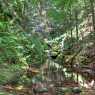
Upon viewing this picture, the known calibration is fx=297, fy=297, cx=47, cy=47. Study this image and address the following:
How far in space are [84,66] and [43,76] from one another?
3.16 ft

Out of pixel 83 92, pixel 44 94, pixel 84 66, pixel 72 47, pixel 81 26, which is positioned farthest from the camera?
pixel 81 26

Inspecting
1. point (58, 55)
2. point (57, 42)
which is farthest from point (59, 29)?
point (58, 55)

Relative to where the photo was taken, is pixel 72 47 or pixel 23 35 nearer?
pixel 23 35

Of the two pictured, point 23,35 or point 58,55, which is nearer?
point 23,35

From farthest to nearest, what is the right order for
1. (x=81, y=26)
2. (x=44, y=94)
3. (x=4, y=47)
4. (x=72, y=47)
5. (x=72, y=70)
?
(x=81, y=26), (x=72, y=47), (x=72, y=70), (x=44, y=94), (x=4, y=47)

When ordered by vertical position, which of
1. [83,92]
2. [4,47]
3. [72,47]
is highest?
[4,47]

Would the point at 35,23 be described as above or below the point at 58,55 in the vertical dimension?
above

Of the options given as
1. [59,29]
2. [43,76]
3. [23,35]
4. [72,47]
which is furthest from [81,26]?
[23,35]

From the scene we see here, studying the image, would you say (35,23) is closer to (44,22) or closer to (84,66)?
(44,22)

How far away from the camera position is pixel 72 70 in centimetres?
339

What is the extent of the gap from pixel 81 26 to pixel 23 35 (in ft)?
10.2

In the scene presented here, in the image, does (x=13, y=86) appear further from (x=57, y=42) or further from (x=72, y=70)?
(x=57, y=42)

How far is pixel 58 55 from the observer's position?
13.4ft

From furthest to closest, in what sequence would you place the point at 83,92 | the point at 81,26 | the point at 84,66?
1. the point at 81,26
2. the point at 84,66
3. the point at 83,92
